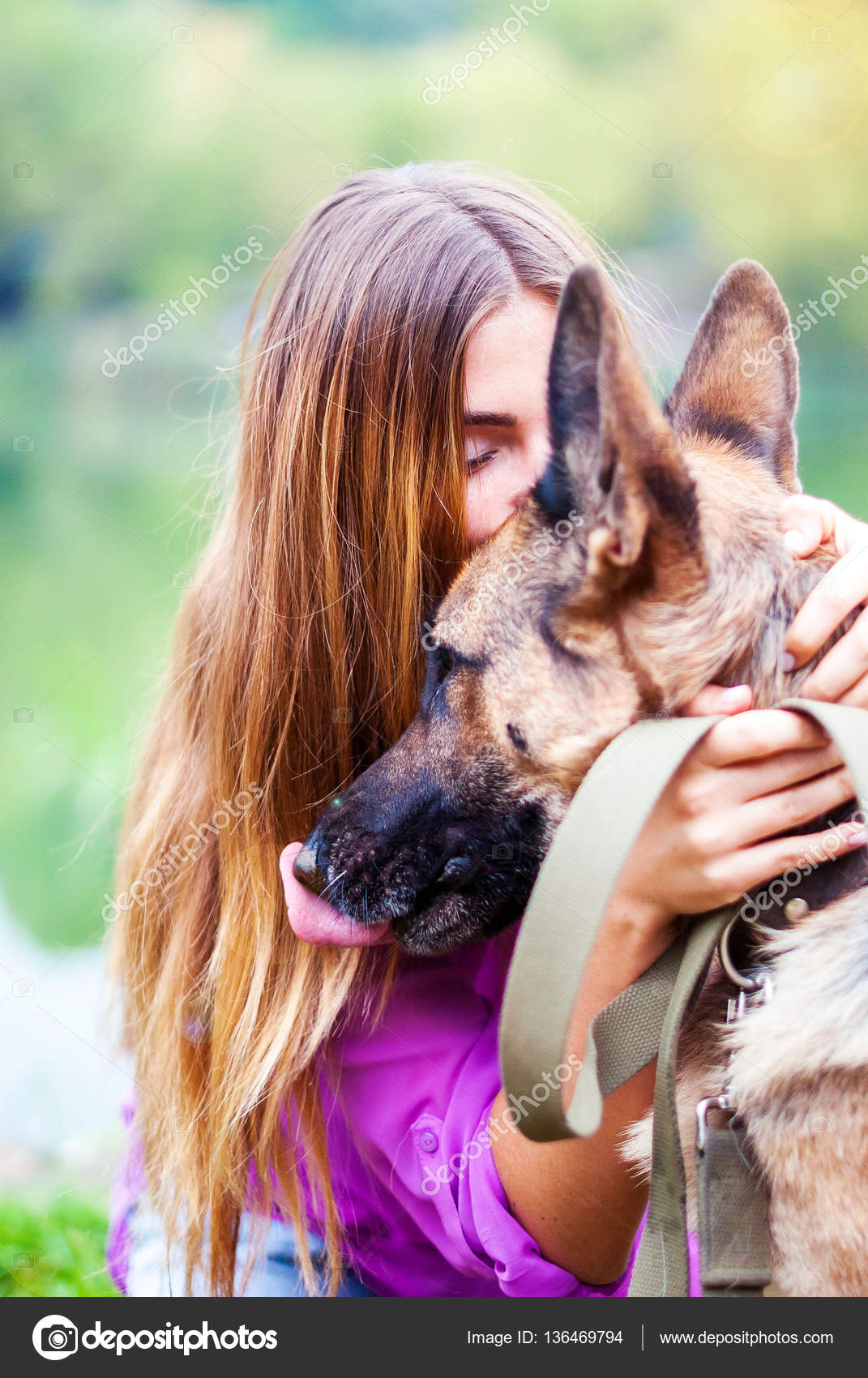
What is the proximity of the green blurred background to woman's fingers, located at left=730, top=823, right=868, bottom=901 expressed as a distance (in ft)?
5.14

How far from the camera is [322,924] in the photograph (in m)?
1.58

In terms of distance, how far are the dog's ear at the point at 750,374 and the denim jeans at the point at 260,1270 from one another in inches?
69.6

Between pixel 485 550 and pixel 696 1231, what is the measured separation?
104 cm

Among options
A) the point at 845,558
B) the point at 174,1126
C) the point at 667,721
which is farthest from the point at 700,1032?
the point at 174,1126

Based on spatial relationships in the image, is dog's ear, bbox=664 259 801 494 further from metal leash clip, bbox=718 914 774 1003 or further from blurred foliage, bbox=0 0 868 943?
blurred foliage, bbox=0 0 868 943

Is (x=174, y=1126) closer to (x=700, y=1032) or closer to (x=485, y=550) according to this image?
(x=700, y=1032)

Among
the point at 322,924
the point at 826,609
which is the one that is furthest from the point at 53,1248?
the point at 826,609

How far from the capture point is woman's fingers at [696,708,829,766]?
1.14 meters

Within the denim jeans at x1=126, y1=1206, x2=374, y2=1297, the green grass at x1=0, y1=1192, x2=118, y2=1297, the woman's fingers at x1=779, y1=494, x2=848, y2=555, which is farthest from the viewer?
the green grass at x1=0, y1=1192, x2=118, y2=1297

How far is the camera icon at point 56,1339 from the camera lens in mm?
1327

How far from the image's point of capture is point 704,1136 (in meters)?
1.21

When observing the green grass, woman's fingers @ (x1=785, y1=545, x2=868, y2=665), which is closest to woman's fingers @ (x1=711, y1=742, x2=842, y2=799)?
woman's fingers @ (x1=785, y1=545, x2=868, y2=665)

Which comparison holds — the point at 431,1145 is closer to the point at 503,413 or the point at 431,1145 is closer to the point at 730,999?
the point at 730,999

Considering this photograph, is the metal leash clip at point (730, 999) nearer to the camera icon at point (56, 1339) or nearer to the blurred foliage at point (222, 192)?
the camera icon at point (56, 1339)
